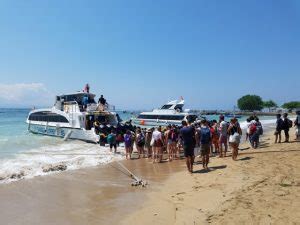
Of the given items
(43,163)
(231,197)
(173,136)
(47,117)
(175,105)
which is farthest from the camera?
(175,105)

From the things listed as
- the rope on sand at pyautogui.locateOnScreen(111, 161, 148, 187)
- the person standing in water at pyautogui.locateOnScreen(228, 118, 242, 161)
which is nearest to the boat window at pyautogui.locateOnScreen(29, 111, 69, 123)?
the rope on sand at pyautogui.locateOnScreen(111, 161, 148, 187)

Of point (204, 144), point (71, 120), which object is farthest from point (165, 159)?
point (71, 120)

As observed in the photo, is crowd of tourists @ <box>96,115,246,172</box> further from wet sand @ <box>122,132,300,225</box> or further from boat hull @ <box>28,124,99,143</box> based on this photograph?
boat hull @ <box>28,124,99,143</box>

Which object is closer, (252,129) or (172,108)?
(252,129)

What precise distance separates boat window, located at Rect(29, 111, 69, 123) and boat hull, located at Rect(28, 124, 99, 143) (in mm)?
627

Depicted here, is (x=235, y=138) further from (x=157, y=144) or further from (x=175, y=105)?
(x=175, y=105)

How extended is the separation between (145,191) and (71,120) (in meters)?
17.0

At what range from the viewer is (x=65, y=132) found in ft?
80.5

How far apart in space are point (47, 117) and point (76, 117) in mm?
6222

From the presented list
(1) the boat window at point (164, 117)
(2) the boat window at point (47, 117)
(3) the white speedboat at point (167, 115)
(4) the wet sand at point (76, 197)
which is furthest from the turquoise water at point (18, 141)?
(1) the boat window at point (164, 117)

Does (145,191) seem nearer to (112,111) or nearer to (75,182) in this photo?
(75,182)

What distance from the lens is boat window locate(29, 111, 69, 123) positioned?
2570cm

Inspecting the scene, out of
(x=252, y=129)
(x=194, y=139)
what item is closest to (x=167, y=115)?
(x=252, y=129)

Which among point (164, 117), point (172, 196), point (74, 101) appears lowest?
point (172, 196)
